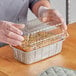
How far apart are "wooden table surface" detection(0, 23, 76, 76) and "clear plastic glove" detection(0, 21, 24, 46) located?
0.10 meters

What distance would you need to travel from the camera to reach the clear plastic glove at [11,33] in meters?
1.06

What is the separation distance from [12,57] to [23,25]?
0.18 metres

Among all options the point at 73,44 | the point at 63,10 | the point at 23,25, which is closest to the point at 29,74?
the point at 23,25

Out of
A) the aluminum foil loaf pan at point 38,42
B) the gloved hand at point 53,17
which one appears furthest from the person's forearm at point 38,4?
the aluminum foil loaf pan at point 38,42

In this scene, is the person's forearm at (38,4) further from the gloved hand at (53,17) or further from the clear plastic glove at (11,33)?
the clear plastic glove at (11,33)

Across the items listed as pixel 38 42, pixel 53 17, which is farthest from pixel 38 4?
pixel 38 42

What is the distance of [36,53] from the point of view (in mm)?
1087

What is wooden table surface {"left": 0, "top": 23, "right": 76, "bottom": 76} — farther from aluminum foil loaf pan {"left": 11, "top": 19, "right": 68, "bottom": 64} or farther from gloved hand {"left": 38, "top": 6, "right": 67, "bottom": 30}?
gloved hand {"left": 38, "top": 6, "right": 67, "bottom": 30}

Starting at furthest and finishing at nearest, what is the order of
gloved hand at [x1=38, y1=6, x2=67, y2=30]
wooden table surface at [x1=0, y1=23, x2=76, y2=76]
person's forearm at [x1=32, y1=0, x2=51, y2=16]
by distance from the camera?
person's forearm at [x1=32, y1=0, x2=51, y2=16], gloved hand at [x1=38, y1=6, x2=67, y2=30], wooden table surface at [x1=0, y1=23, x2=76, y2=76]

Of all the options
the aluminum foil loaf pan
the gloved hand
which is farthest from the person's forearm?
the aluminum foil loaf pan

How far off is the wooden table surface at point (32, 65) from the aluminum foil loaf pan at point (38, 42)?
3cm

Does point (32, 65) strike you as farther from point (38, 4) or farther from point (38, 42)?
point (38, 4)

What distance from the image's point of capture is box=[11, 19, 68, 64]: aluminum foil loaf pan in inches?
41.8

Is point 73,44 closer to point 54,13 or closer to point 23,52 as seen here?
point 54,13
